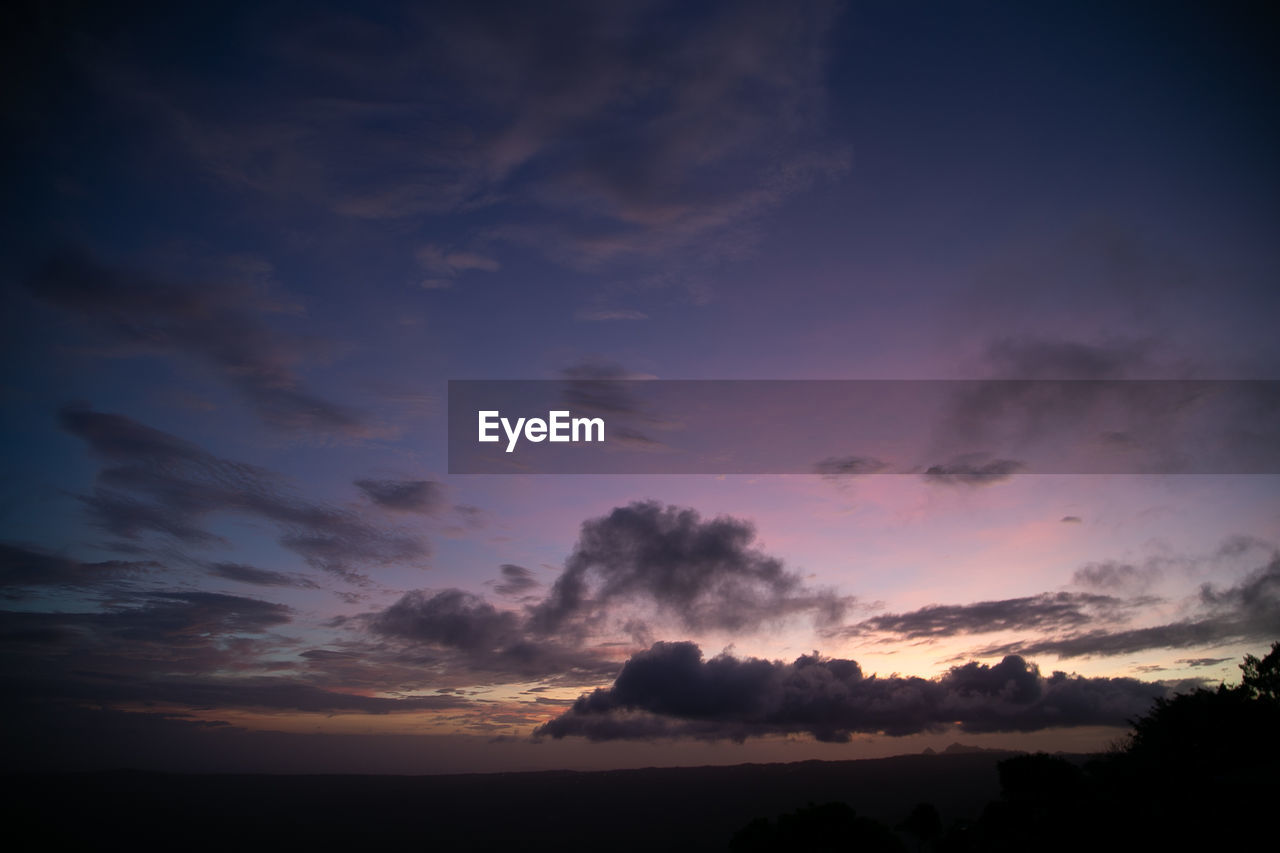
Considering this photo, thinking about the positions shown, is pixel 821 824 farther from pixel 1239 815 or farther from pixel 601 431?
pixel 601 431

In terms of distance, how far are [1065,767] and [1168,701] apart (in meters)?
18.0

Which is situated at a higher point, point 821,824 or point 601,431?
point 601,431

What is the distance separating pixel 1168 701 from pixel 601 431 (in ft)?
236

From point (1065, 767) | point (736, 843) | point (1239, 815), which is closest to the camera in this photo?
point (1239, 815)

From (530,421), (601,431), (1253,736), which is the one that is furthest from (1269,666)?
(530,421)

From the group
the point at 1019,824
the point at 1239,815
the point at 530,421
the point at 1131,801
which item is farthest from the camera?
the point at 1019,824

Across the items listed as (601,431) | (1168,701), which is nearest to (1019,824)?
(1168,701)

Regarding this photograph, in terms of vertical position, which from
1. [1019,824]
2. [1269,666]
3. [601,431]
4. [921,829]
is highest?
[601,431]

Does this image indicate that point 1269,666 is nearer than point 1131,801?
No

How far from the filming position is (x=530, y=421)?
39.0m

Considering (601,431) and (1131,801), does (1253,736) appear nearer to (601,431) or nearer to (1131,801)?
(1131,801)

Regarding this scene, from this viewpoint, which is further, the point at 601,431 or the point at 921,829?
the point at 921,829

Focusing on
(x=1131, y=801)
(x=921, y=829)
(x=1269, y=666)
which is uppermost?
(x=1269, y=666)

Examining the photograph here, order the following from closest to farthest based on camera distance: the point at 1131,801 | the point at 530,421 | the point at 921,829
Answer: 1. the point at 530,421
2. the point at 1131,801
3. the point at 921,829
